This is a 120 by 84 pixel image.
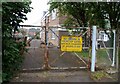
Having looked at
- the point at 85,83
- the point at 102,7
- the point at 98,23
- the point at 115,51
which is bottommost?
the point at 85,83

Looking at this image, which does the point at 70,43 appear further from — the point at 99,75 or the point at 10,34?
the point at 10,34

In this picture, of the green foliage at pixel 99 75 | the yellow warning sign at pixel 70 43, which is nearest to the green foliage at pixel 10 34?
the yellow warning sign at pixel 70 43

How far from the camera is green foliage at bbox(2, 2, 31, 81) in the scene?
755cm

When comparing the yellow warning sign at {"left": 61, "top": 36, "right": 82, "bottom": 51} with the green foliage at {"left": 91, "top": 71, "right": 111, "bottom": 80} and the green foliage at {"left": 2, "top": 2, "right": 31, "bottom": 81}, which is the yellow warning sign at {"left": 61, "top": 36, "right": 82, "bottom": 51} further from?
the green foliage at {"left": 2, "top": 2, "right": 31, "bottom": 81}

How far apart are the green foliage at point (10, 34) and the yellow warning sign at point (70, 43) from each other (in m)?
1.72

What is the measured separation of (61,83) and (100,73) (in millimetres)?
2361

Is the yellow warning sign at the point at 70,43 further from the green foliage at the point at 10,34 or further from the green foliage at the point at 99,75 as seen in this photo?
the green foliage at the point at 10,34

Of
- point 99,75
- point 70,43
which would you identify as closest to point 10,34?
point 70,43

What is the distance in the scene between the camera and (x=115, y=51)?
11.6 meters

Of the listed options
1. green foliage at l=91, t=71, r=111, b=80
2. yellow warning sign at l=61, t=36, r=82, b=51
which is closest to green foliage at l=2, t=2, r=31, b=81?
yellow warning sign at l=61, t=36, r=82, b=51

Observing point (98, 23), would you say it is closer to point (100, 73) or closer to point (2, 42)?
point (100, 73)

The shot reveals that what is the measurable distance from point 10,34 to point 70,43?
3193 mm

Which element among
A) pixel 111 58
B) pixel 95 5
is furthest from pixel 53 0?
pixel 111 58

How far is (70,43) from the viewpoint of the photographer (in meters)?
10.8
